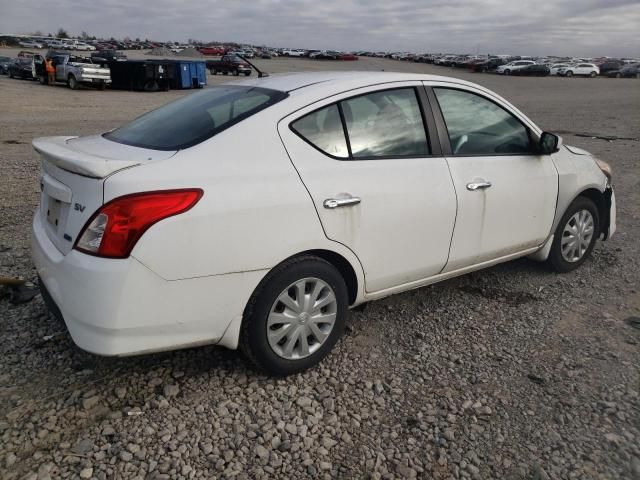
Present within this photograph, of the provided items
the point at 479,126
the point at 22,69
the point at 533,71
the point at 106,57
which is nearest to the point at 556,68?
the point at 533,71

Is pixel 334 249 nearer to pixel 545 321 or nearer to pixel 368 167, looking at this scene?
pixel 368 167

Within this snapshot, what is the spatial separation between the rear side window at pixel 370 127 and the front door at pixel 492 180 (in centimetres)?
26

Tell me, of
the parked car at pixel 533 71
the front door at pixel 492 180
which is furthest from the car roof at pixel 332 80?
the parked car at pixel 533 71

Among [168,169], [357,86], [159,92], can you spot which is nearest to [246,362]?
[168,169]

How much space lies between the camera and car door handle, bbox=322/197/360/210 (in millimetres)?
2865

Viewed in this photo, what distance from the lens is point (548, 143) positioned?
4016 millimetres

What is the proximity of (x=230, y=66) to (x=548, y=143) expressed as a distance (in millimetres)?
40198

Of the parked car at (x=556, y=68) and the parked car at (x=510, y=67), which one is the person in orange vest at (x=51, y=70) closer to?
the parked car at (x=510, y=67)

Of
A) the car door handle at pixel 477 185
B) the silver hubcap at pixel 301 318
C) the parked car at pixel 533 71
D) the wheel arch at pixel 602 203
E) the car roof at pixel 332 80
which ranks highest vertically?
the parked car at pixel 533 71

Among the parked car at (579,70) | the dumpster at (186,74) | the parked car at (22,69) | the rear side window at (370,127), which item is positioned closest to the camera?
the rear side window at (370,127)

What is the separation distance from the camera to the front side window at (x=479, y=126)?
11.8 ft

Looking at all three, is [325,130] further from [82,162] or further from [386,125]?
[82,162]

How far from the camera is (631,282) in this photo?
14.9ft

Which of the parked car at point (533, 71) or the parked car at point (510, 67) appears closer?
the parked car at point (533, 71)
